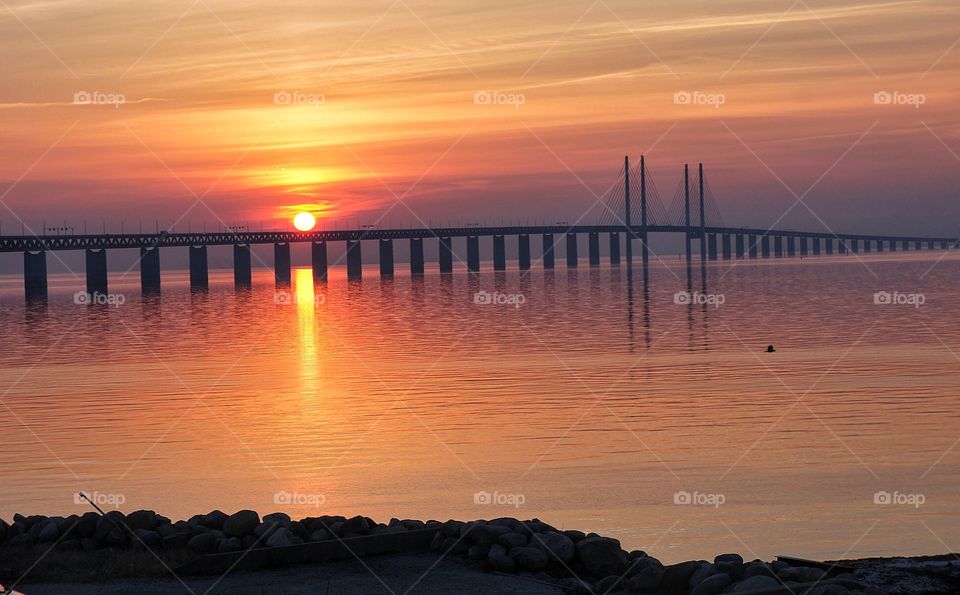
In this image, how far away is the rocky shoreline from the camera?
14.5 m

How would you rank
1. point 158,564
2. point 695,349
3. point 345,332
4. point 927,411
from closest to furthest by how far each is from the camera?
1. point 158,564
2. point 927,411
3. point 695,349
4. point 345,332

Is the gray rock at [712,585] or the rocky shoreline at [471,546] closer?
the gray rock at [712,585]

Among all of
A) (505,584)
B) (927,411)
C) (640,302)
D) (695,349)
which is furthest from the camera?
(640,302)

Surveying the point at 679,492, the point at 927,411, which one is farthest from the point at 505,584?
the point at 927,411

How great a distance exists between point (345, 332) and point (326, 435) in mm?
43074

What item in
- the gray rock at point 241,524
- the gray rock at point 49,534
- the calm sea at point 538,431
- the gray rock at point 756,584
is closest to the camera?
the gray rock at point 756,584

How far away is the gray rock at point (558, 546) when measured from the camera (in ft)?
52.1

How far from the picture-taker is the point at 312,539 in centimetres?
1658

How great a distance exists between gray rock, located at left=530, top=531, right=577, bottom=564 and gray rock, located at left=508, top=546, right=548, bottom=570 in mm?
127

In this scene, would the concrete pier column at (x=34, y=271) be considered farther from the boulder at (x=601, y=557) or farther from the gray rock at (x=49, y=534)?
the boulder at (x=601, y=557)

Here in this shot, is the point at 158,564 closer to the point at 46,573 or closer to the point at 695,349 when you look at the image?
the point at 46,573

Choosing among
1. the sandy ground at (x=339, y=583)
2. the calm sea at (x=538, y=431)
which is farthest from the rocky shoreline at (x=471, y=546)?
the calm sea at (x=538, y=431)

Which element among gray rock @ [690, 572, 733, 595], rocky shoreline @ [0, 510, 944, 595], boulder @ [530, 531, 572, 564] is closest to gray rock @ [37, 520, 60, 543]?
rocky shoreline @ [0, 510, 944, 595]

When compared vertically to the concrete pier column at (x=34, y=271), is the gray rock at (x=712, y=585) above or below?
below
